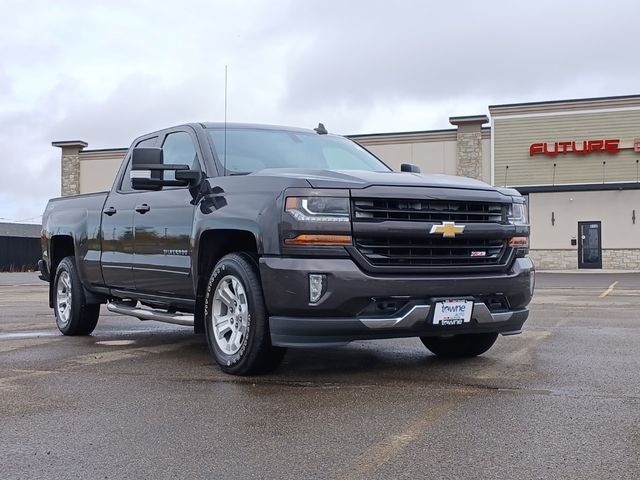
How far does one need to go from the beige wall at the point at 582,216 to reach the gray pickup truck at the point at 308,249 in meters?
28.6

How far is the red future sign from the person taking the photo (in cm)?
3362

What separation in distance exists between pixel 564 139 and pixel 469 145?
13.3 feet

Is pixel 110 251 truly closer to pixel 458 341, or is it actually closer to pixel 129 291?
pixel 129 291

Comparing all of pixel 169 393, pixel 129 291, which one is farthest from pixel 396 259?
pixel 129 291

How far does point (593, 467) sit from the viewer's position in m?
3.51

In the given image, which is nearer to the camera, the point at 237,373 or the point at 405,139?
the point at 237,373

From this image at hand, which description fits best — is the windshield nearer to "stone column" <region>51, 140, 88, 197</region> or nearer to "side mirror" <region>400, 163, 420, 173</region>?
"side mirror" <region>400, 163, 420, 173</region>

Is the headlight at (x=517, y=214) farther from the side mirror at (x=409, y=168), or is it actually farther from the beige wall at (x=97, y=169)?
the beige wall at (x=97, y=169)

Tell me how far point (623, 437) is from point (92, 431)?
2.73 meters

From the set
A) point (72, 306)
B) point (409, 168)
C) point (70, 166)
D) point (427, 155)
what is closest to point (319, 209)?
point (409, 168)

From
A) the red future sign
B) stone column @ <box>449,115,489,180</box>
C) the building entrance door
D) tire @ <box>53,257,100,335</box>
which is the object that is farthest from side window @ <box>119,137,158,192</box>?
the building entrance door

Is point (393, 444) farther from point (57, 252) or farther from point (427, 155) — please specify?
point (427, 155)

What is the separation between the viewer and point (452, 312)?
5.48m

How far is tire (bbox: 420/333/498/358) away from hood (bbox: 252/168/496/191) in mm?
1303
